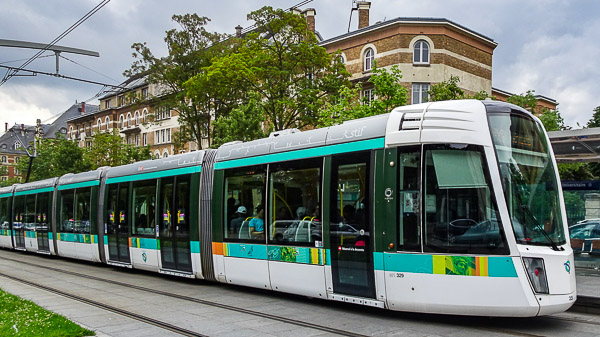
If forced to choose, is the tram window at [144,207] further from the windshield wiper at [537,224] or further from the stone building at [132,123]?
the stone building at [132,123]

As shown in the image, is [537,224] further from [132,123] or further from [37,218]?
[132,123]

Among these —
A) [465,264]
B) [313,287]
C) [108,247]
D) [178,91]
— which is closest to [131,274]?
[108,247]

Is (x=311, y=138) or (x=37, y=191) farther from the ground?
(x=311, y=138)

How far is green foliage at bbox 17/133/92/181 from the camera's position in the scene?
52.5 meters

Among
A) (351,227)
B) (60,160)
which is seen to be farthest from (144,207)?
(60,160)

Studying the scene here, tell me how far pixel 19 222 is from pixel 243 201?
17.7 m

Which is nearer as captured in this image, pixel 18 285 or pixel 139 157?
pixel 18 285

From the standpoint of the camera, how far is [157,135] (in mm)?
59438

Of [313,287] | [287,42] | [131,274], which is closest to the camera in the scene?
[313,287]

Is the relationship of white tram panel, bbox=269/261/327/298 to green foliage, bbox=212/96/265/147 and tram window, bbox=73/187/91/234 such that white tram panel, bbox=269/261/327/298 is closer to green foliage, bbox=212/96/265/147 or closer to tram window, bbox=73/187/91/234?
tram window, bbox=73/187/91/234

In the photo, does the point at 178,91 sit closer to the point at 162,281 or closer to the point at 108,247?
the point at 108,247

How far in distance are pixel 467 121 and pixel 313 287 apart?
3.83 m

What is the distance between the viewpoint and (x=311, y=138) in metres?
10.3

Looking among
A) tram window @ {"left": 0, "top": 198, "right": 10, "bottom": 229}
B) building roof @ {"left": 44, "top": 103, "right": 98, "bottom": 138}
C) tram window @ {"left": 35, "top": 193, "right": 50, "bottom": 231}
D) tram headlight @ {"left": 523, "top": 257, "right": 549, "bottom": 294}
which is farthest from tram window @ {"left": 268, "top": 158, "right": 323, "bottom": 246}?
building roof @ {"left": 44, "top": 103, "right": 98, "bottom": 138}
